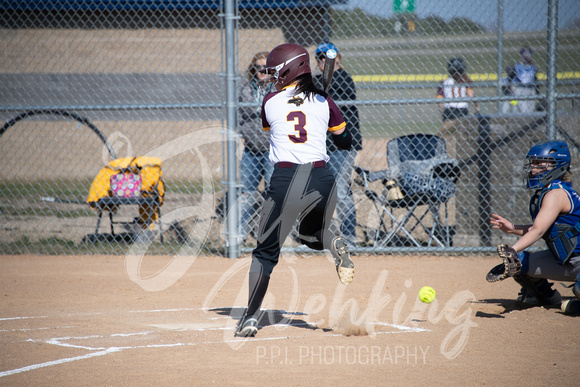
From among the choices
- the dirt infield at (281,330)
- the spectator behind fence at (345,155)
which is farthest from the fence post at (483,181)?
the spectator behind fence at (345,155)

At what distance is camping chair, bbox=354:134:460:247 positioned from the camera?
7301mm

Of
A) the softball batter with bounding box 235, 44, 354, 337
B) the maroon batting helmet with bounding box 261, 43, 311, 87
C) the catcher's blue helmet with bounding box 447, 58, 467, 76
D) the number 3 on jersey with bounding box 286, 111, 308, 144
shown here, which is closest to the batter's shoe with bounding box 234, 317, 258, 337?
the softball batter with bounding box 235, 44, 354, 337

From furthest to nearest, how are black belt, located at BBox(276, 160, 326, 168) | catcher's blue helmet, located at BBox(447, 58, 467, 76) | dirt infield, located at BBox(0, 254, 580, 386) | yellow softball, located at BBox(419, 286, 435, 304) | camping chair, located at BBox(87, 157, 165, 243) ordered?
catcher's blue helmet, located at BBox(447, 58, 467, 76)
camping chair, located at BBox(87, 157, 165, 243)
yellow softball, located at BBox(419, 286, 435, 304)
black belt, located at BBox(276, 160, 326, 168)
dirt infield, located at BBox(0, 254, 580, 386)

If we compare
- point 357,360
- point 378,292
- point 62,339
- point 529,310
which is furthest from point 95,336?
point 529,310

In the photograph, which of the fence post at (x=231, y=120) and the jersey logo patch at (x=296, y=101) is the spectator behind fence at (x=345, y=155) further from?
the jersey logo patch at (x=296, y=101)

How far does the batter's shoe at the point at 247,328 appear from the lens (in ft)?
13.2

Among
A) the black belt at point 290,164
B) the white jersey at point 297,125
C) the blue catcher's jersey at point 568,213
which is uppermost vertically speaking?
the white jersey at point 297,125

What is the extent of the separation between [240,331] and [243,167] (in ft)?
11.6

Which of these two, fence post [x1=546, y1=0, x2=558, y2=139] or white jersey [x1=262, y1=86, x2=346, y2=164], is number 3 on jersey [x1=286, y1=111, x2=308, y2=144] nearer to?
white jersey [x1=262, y1=86, x2=346, y2=164]

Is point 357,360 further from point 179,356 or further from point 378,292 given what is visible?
point 378,292

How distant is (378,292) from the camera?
5.55m

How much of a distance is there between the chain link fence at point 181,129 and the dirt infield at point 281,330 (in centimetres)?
116

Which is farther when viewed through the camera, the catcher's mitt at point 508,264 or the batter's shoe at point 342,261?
the catcher's mitt at point 508,264

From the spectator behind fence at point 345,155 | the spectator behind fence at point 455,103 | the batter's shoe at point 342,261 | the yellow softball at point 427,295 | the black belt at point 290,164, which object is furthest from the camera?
the spectator behind fence at point 455,103
